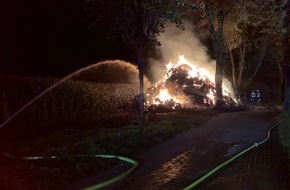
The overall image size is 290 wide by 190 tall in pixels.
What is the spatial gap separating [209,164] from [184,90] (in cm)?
1762

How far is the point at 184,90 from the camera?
27719 millimetres

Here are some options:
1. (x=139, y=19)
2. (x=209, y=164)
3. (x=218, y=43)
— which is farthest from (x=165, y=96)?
(x=209, y=164)

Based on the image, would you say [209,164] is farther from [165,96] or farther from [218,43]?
[218,43]

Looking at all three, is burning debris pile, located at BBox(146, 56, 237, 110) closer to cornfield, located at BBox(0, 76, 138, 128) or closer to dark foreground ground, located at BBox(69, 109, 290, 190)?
cornfield, located at BBox(0, 76, 138, 128)

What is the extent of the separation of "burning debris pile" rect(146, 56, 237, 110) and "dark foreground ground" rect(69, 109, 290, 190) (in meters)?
10.5

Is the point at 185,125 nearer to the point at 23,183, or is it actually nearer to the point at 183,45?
the point at 23,183

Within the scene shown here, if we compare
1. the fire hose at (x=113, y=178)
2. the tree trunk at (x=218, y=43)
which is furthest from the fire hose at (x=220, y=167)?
the tree trunk at (x=218, y=43)

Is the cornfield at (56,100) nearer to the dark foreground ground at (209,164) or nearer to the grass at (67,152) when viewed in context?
the grass at (67,152)

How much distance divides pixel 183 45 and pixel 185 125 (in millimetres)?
19295

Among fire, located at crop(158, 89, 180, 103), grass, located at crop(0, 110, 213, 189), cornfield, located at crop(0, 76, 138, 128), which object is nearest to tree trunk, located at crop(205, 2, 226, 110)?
fire, located at crop(158, 89, 180, 103)

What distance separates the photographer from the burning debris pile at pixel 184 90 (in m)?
26.2

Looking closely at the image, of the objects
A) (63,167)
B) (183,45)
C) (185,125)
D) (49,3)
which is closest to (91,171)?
(63,167)

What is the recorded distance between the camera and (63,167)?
954cm

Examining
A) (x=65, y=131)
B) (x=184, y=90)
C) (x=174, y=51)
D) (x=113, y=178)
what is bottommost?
(x=113, y=178)
